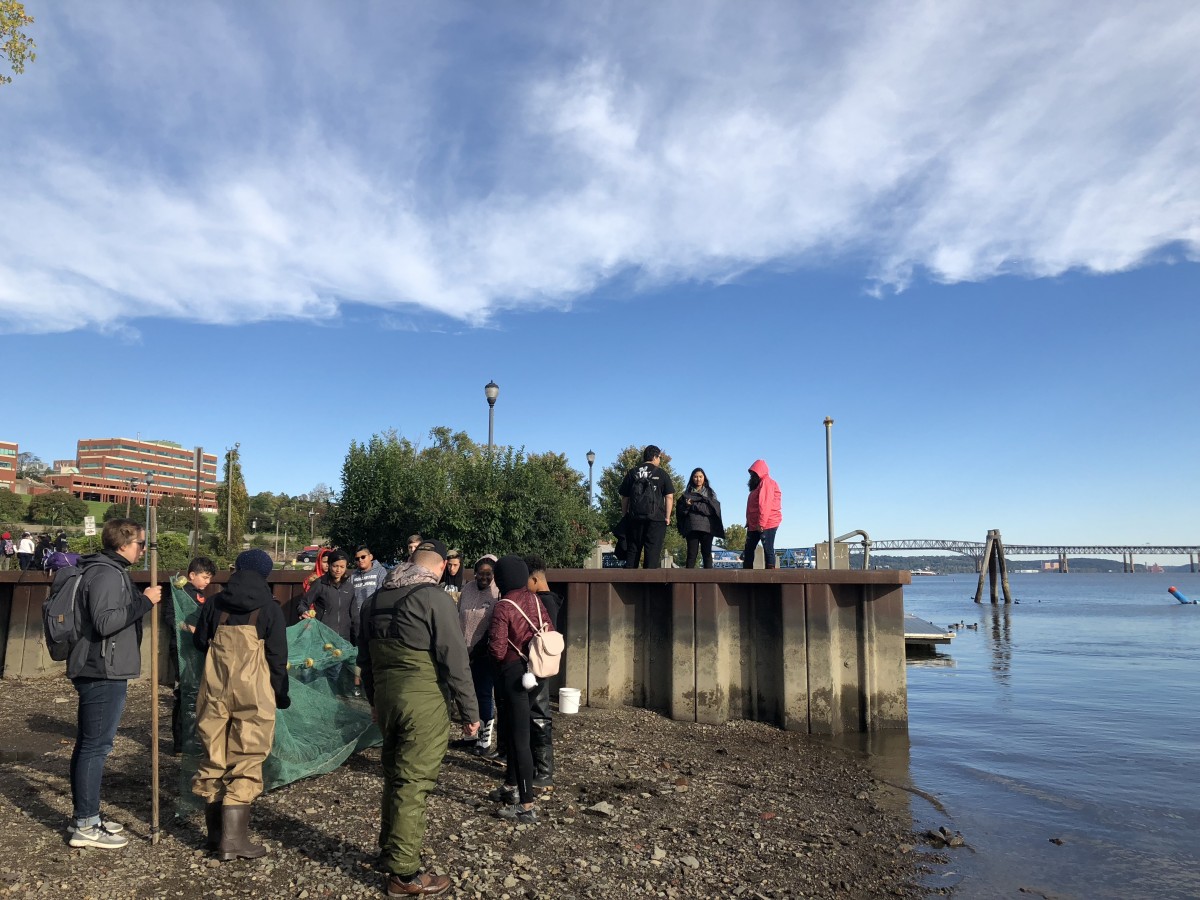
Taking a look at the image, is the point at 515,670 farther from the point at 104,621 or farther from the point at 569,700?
the point at 569,700

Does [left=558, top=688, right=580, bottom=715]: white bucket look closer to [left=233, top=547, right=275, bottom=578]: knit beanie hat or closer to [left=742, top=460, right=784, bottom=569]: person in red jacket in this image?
[left=742, top=460, right=784, bottom=569]: person in red jacket

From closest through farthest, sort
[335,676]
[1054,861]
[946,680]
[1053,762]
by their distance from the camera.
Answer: [1054,861] → [335,676] → [1053,762] → [946,680]

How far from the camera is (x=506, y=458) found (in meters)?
34.5


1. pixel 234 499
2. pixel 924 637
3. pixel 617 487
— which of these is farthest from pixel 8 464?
pixel 924 637

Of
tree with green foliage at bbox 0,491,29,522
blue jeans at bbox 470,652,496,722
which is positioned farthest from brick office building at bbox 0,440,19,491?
blue jeans at bbox 470,652,496,722

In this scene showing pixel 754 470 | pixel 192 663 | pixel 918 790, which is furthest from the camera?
pixel 754 470

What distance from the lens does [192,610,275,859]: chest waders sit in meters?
5.23

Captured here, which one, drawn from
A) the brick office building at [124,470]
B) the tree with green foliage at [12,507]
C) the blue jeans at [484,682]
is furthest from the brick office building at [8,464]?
the blue jeans at [484,682]

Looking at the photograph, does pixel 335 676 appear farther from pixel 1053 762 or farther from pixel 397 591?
pixel 1053 762

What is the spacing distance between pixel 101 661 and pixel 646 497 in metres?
7.16

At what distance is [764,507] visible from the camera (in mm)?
12008

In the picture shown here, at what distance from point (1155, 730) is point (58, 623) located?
16085mm

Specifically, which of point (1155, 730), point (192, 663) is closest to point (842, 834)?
point (192, 663)

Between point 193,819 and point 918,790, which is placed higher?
point 193,819
